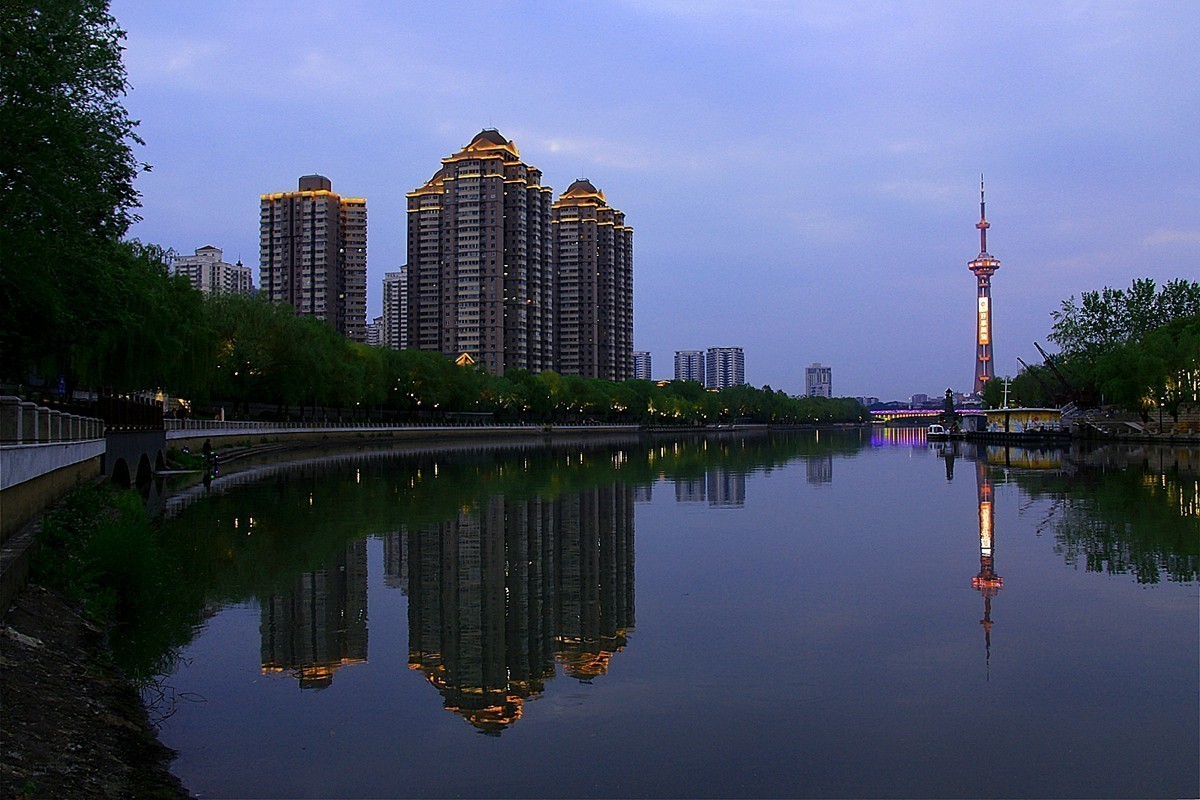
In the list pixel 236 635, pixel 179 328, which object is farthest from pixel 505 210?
pixel 236 635

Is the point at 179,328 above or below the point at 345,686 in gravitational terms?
above

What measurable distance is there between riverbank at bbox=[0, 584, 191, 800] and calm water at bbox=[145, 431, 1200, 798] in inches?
20.0

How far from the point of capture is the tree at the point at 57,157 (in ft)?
73.2

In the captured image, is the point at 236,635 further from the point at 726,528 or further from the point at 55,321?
the point at 726,528

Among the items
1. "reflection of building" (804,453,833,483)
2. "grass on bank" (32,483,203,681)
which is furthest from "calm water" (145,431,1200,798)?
"reflection of building" (804,453,833,483)

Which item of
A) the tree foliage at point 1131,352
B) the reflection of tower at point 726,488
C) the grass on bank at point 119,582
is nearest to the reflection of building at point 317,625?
the grass on bank at point 119,582

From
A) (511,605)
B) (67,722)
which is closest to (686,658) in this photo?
(511,605)

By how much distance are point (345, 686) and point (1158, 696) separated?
33.6ft

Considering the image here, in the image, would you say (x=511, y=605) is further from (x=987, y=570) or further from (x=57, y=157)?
(x=57, y=157)

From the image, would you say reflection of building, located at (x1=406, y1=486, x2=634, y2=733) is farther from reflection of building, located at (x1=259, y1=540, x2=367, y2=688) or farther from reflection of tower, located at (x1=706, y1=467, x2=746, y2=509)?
reflection of tower, located at (x1=706, y1=467, x2=746, y2=509)

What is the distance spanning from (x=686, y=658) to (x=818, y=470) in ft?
161

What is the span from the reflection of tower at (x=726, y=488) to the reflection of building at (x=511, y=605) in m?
8.83

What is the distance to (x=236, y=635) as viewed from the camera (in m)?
16.3

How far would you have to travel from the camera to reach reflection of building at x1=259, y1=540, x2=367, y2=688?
1454 cm
